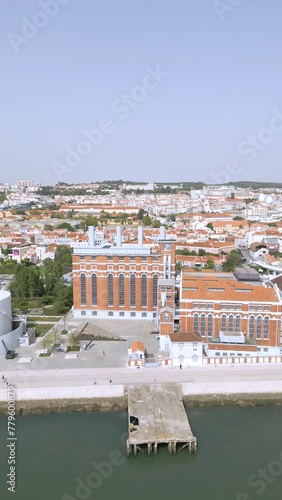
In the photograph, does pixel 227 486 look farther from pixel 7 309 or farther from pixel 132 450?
pixel 7 309

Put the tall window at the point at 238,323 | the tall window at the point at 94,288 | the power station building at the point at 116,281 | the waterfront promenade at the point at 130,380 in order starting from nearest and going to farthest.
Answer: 1. the waterfront promenade at the point at 130,380
2. the tall window at the point at 238,323
3. the power station building at the point at 116,281
4. the tall window at the point at 94,288

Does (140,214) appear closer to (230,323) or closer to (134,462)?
(230,323)

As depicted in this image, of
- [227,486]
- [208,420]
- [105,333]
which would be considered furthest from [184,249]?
[227,486]

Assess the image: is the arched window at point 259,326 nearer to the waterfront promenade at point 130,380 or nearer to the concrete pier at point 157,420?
the waterfront promenade at point 130,380

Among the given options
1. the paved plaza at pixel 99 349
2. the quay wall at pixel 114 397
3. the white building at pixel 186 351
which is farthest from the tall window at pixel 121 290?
the quay wall at pixel 114 397

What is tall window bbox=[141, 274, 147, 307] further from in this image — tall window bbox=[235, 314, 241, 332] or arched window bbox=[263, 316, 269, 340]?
arched window bbox=[263, 316, 269, 340]
